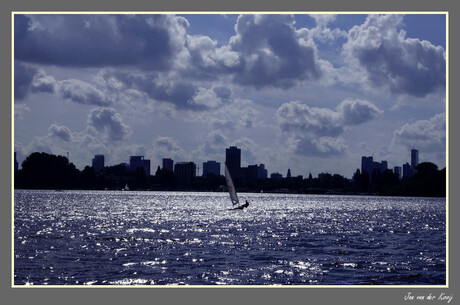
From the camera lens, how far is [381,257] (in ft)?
191

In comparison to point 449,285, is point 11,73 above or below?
above

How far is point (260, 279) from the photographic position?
146 ft

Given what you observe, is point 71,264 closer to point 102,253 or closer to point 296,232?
point 102,253

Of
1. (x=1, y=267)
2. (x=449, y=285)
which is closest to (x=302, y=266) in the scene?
(x=449, y=285)

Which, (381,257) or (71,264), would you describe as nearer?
(71,264)

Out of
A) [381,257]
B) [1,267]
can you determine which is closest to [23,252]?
[1,267]

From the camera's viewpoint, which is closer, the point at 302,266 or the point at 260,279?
the point at 260,279

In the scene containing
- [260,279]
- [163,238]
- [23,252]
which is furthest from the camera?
[163,238]

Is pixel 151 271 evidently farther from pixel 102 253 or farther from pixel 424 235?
pixel 424 235

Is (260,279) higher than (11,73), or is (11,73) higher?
(11,73)

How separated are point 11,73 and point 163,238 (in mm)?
38971

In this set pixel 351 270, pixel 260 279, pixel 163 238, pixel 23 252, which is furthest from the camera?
pixel 163 238

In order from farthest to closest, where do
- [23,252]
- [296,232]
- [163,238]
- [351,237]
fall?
[296,232], [351,237], [163,238], [23,252]

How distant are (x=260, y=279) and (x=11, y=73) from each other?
20.2m
